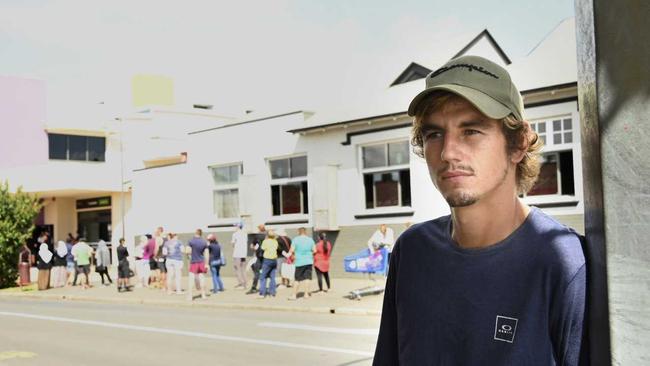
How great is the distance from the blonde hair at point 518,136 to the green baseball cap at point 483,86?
4 cm

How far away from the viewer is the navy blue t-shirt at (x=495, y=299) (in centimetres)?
152

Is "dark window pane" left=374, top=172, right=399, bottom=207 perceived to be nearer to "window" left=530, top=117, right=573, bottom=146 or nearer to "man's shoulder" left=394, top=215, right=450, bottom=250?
"window" left=530, top=117, right=573, bottom=146

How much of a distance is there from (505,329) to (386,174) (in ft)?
64.5

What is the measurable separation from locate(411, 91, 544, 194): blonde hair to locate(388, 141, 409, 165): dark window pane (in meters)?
18.7

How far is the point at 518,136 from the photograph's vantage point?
1833 mm

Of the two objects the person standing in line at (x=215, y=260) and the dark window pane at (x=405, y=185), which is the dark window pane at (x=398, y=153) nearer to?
the dark window pane at (x=405, y=185)

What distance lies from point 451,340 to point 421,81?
824 inches

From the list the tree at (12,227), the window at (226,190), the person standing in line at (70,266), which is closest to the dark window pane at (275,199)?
the window at (226,190)

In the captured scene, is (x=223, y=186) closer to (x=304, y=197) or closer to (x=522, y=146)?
(x=304, y=197)

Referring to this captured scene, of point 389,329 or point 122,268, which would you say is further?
point 122,268

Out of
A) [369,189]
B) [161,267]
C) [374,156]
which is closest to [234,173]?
[161,267]

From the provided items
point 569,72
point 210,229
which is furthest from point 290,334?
point 210,229

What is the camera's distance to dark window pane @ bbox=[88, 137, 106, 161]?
4144 centimetres

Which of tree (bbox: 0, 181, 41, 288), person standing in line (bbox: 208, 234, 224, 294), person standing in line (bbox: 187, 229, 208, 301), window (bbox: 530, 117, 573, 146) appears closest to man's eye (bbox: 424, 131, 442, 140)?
window (bbox: 530, 117, 573, 146)
